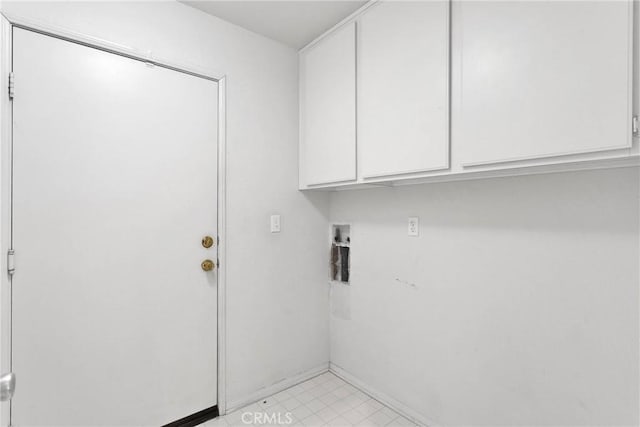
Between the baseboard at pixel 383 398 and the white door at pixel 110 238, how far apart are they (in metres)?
0.89

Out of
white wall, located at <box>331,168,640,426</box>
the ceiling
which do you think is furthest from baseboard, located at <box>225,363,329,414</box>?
the ceiling

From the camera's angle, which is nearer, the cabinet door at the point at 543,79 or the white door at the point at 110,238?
the cabinet door at the point at 543,79

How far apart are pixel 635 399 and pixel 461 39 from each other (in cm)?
152

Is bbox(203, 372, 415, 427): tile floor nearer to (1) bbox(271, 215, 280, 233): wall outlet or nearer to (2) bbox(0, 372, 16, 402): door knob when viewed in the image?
(1) bbox(271, 215, 280, 233): wall outlet

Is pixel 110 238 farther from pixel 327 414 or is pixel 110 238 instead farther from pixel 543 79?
pixel 543 79

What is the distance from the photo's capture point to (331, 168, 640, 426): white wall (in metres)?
1.19

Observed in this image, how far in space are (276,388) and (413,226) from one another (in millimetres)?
1393

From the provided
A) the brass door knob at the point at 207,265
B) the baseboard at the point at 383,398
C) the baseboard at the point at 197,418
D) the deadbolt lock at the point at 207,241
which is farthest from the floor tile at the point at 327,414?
the deadbolt lock at the point at 207,241

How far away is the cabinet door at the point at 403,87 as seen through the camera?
138 cm

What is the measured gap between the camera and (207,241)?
1.80 meters

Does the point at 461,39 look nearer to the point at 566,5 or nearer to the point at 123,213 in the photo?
the point at 566,5

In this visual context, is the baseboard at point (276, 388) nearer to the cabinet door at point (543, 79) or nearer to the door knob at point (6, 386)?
the door knob at point (6, 386)

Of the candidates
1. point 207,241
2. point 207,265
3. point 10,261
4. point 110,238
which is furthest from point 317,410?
point 10,261

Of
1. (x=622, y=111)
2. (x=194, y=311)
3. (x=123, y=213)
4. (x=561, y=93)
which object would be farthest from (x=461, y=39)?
(x=194, y=311)
